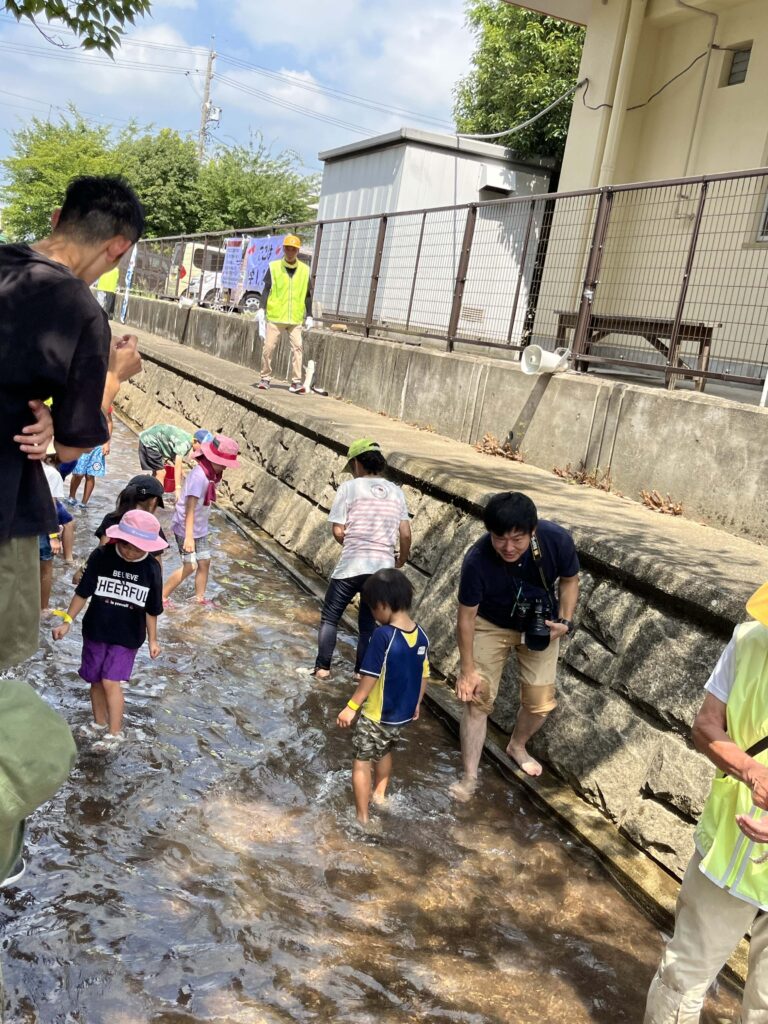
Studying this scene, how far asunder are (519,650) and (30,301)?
3379 mm

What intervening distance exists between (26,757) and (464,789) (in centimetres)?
353

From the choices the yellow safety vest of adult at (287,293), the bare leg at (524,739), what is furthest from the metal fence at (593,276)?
the bare leg at (524,739)

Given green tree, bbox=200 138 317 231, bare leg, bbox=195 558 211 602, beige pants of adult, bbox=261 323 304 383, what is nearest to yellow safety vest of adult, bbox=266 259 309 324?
beige pants of adult, bbox=261 323 304 383

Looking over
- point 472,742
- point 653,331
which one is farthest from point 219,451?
point 653,331

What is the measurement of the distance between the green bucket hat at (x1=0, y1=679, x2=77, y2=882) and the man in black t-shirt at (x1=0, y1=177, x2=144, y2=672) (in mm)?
935

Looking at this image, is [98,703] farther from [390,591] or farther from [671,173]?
[671,173]

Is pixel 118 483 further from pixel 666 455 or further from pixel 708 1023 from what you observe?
pixel 708 1023

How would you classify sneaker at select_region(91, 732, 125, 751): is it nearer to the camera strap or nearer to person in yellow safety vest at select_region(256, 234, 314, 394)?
the camera strap

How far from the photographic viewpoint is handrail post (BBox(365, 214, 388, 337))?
12781 mm

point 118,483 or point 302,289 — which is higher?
point 302,289

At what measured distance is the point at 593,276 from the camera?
834 cm

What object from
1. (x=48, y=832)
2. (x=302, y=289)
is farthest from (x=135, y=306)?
(x=48, y=832)

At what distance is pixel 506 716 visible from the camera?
19.2 feet

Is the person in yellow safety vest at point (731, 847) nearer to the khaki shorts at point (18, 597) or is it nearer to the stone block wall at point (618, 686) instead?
the stone block wall at point (618, 686)
